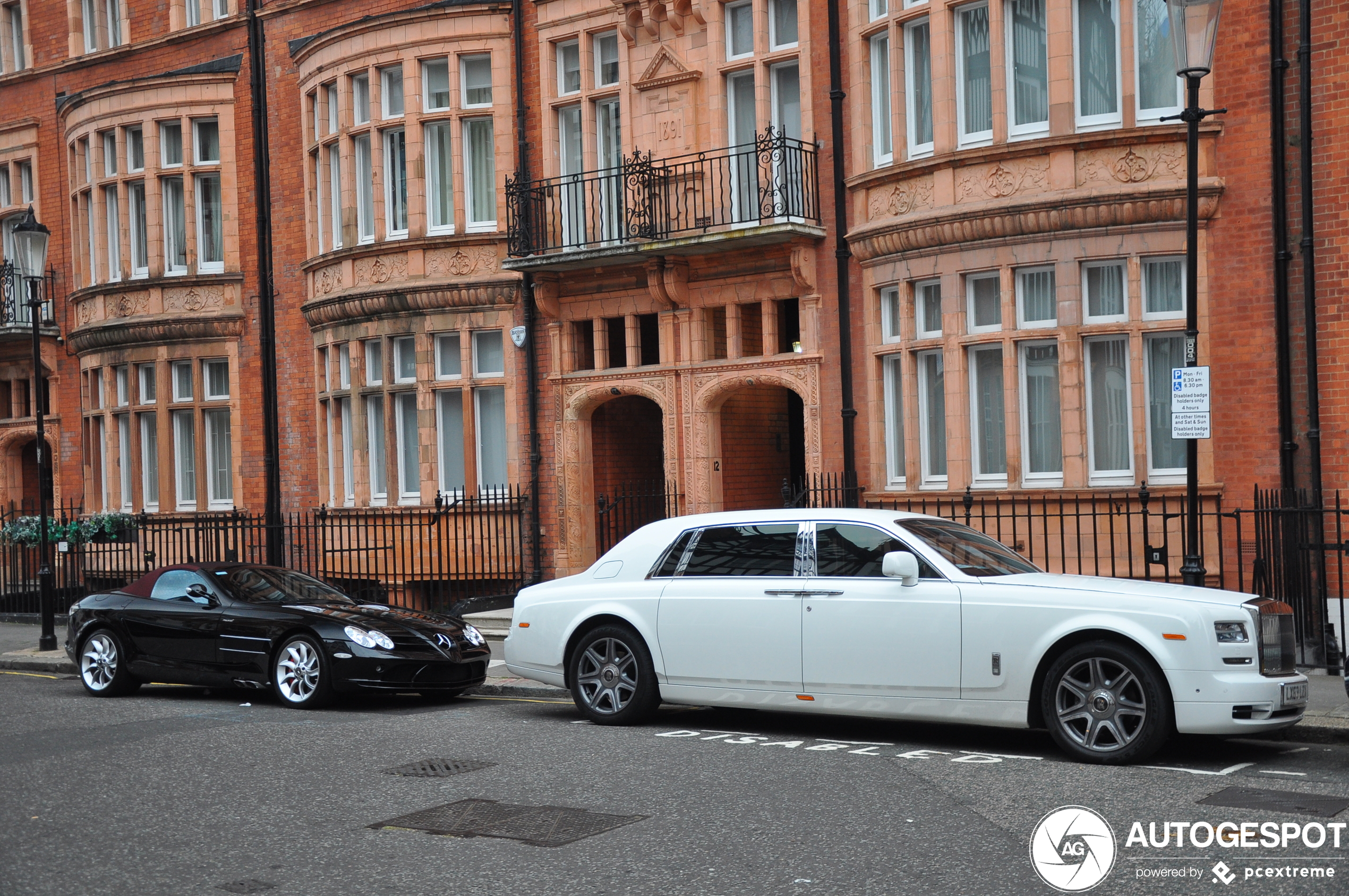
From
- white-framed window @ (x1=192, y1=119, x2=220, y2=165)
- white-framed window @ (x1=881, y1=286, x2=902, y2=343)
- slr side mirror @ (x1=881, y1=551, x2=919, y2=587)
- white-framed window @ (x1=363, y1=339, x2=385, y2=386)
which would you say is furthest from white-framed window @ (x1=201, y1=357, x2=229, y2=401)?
slr side mirror @ (x1=881, y1=551, x2=919, y2=587)

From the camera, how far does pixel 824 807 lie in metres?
7.61

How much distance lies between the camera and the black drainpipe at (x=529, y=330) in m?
19.3

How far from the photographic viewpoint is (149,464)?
24.0 m

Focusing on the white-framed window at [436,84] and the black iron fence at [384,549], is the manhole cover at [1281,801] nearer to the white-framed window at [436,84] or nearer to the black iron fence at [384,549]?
the black iron fence at [384,549]

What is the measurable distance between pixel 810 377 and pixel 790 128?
313cm

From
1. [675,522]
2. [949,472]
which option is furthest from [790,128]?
[675,522]

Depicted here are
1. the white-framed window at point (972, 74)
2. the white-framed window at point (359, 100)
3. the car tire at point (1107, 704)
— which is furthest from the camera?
the white-framed window at point (359, 100)

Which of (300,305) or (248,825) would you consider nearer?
(248,825)

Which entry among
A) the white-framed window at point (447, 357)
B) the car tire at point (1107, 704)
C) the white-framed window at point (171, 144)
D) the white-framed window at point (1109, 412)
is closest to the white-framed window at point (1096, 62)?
the white-framed window at point (1109, 412)

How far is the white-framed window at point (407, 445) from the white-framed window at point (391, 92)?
157 inches

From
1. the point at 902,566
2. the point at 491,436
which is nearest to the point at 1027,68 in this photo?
the point at 902,566

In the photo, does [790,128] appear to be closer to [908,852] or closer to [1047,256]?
[1047,256]

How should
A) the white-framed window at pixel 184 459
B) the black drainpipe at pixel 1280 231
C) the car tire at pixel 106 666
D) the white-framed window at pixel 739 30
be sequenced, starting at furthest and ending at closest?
the white-framed window at pixel 184 459 < the white-framed window at pixel 739 30 < the black drainpipe at pixel 1280 231 < the car tire at pixel 106 666

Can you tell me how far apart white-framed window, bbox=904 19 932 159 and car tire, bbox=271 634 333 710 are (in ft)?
28.3
